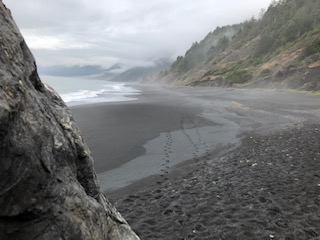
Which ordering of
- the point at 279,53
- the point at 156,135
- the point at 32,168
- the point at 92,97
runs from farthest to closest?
the point at 279,53
the point at 92,97
the point at 156,135
the point at 32,168

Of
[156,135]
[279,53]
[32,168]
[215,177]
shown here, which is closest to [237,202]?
[215,177]

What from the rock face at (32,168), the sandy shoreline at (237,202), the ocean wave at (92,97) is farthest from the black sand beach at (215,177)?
the ocean wave at (92,97)

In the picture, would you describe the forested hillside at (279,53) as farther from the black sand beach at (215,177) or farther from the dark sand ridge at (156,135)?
the black sand beach at (215,177)

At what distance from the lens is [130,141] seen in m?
19.8

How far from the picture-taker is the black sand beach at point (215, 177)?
805 cm

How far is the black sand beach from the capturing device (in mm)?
8047

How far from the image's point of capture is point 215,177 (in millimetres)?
12133

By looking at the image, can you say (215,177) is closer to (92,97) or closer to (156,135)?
(156,135)

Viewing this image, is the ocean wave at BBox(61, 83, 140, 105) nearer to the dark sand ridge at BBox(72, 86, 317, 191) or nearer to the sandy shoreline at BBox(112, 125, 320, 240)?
the dark sand ridge at BBox(72, 86, 317, 191)

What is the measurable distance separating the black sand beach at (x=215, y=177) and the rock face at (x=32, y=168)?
379cm

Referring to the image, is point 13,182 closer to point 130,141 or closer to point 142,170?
point 142,170

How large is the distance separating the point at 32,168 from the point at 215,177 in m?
9.41

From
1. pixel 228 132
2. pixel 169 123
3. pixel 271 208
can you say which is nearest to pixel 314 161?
pixel 271 208

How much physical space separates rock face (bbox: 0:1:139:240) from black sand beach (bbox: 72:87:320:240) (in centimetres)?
379
